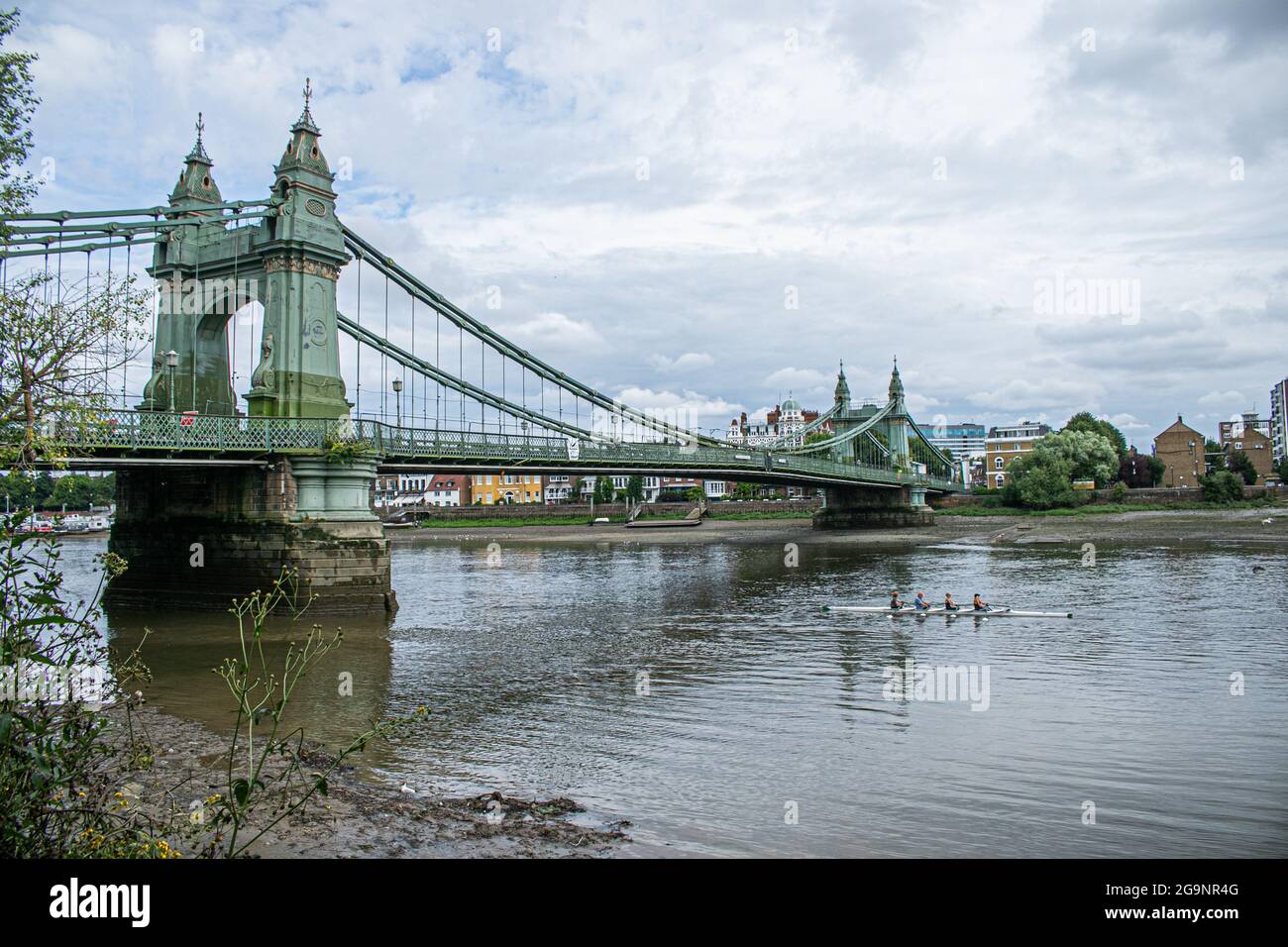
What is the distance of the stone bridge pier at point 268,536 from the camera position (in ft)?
81.6

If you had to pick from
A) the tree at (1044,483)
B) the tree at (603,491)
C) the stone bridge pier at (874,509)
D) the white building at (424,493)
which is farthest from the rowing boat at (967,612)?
the white building at (424,493)

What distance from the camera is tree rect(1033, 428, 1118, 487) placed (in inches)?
3349

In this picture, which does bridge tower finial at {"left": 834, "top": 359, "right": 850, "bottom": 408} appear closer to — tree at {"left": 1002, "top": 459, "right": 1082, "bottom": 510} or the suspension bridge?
tree at {"left": 1002, "top": 459, "right": 1082, "bottom": 510}

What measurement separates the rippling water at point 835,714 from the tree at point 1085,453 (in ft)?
188

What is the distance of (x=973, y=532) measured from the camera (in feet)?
221

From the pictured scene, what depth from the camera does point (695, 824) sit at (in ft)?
29.3

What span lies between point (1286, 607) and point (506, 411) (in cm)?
2926

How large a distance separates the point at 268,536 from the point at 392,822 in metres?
18.5

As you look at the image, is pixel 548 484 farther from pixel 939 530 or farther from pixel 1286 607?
pixel 1286 607

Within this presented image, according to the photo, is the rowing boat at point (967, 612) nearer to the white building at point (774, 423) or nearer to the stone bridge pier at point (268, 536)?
the stone bridge pier at point (268, 536)

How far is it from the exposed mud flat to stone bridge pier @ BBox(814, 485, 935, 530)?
70.6m

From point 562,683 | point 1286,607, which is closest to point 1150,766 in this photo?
point 562,683

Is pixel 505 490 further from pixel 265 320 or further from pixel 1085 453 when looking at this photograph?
pixel 265 320

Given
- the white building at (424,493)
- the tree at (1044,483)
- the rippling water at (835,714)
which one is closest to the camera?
the rippling water at (835,714)
